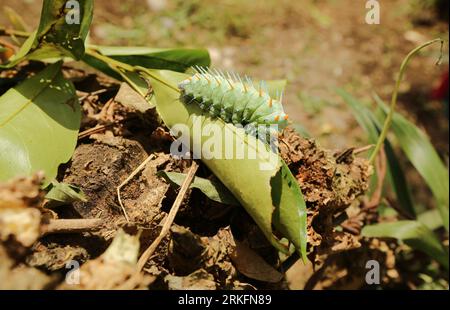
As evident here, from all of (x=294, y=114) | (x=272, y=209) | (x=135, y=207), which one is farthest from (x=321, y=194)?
(x=294, y=114)

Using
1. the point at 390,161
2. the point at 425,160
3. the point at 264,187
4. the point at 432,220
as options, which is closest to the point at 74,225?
the point at 264,187

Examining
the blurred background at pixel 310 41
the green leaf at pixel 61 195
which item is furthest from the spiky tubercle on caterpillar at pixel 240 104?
the blurred background at pixel 310 41

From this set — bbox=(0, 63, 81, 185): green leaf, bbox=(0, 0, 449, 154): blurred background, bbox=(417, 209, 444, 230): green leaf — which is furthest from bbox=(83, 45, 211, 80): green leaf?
bbox=(0, 0, 449, 154): blurred background

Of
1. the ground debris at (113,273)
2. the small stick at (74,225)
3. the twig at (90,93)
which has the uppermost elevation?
the twig at (90,93)

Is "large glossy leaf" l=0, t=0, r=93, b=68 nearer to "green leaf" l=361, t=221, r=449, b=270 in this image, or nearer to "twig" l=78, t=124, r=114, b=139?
"twig" l=78, t=124, r=114, b=139

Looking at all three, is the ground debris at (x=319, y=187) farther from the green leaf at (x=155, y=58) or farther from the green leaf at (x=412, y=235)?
the green leaf at (x=155, y=58)

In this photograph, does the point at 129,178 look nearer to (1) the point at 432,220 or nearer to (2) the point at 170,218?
(2) the point at 170,218

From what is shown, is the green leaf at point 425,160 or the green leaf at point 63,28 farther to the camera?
the green leaf at point 425,160
